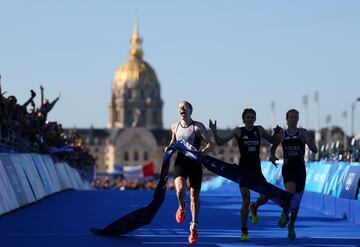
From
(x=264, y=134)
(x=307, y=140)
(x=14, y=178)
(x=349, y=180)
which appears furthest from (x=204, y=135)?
(x=14, y=178)

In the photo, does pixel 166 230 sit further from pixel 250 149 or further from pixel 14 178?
pixel 14 178

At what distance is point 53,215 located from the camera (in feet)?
69.7

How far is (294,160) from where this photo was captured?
15.7m

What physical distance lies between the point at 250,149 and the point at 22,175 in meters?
9.23

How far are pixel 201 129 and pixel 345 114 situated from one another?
402ft

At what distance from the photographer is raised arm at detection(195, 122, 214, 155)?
1509 cm

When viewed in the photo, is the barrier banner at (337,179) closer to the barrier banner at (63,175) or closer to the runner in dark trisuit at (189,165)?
the runner in dark trisuit at (189,165)

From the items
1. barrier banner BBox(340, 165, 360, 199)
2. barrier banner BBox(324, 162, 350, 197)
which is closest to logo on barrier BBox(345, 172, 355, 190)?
barrier banner BBox(340, 165, 360, 199)

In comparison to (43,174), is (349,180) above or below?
above

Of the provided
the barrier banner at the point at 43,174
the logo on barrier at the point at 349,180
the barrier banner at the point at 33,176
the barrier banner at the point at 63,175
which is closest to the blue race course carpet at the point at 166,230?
the logo on barrier at the point at 349,180

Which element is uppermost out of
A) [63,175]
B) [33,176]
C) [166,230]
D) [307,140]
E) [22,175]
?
[307,140]

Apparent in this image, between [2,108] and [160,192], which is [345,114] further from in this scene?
[160,192]

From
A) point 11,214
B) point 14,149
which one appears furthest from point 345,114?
point 11,214

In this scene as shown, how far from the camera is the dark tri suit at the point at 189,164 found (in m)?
15.1
